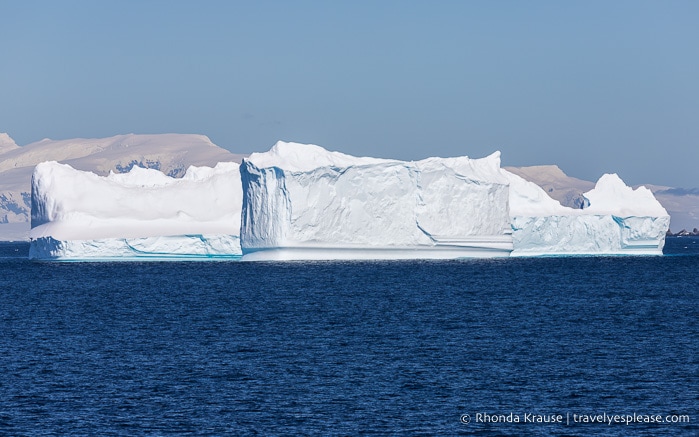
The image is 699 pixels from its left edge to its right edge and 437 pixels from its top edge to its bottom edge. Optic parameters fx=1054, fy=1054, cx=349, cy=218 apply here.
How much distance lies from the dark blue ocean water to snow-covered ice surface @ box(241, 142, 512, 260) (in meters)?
10.7

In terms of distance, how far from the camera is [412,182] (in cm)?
5434

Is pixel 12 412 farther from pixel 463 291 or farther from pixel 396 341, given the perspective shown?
pixel 463 291

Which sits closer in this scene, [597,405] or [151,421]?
[151,421]

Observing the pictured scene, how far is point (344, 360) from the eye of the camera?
73.4 ft

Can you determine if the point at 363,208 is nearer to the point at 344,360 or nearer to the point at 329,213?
the point at 329,213

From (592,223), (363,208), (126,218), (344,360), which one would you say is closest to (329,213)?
(363,208)

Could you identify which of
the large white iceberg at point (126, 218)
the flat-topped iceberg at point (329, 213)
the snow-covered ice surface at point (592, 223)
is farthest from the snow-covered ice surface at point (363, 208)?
the large white iceberg at point (126, 218)

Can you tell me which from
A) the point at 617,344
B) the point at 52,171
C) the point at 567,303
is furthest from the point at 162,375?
the point at 52,171

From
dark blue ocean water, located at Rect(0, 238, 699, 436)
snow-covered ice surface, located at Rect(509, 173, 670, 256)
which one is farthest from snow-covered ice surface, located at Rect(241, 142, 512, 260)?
dark blue ocean water, located at Rect(0, 238, 699, 436)

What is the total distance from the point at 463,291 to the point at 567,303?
6073mm

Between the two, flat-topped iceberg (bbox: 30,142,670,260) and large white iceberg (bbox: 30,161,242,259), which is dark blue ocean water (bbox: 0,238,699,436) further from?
large white iceberg (bbox: 30,161,242,259)

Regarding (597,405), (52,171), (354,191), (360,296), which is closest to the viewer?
(597,405)

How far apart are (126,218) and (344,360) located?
4145 centimetres

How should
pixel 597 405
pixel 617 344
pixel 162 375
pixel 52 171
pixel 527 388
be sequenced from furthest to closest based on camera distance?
1. pixel 52 171
2. pixel 617 344
3. pixel 162 375
4. pixel 527 388
5. pixel 597 405
